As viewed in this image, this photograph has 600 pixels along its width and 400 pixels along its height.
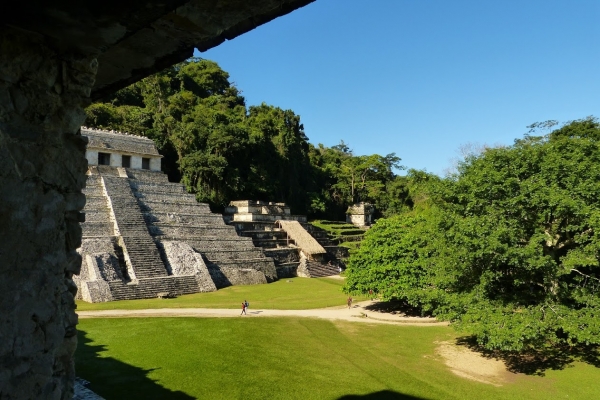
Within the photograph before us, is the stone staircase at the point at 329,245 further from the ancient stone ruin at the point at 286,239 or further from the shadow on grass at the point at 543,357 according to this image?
the shadow on grass at the point at 543,357

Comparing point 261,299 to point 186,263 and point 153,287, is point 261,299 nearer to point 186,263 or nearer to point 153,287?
point 186,263

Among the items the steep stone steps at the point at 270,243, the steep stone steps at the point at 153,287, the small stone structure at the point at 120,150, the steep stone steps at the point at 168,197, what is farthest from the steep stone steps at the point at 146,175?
the steep stone steps at the point at 153,287

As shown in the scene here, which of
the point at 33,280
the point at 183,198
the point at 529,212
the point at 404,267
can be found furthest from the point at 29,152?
the point at 183,198

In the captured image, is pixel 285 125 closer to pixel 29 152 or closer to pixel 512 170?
pixel 512 170

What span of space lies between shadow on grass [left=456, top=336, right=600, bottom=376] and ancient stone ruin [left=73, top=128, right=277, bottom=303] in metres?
13.5

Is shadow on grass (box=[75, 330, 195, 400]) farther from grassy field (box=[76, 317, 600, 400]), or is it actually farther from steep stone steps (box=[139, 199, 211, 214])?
steep stone steps (box=[139, 199, 211, 214])

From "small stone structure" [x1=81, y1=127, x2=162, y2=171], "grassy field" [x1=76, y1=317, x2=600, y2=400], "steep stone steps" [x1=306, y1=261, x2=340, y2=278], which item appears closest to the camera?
"grassy field" [x1=76, y1=317, x2=600, y2=400]

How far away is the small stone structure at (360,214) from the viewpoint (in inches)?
1791

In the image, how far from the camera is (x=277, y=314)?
55.0 feet

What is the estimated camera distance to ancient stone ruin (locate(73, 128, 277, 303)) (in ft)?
64.1

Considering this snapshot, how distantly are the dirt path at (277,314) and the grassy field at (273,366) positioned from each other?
103cm

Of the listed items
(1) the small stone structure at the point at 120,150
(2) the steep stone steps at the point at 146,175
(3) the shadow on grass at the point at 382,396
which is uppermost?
(1) the small stone structure at the point at 120,150

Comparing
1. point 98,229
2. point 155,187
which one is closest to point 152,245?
point 98,229

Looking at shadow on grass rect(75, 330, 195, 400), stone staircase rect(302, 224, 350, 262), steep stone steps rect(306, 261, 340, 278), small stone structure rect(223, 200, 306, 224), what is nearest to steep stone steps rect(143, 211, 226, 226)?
small stone structure rect(223, 200, 306, 224)
